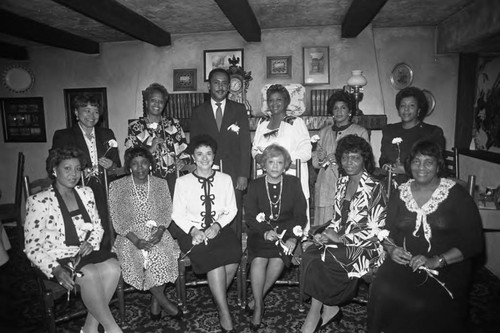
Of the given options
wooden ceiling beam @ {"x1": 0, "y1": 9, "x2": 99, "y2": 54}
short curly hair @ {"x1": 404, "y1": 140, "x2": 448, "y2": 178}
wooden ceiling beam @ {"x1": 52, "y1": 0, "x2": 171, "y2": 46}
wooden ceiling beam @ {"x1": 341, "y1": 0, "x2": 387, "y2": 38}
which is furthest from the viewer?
wooden ceiling beam @ {"x1": 0, "y1": 9, "x2": 99, "y2": 54}

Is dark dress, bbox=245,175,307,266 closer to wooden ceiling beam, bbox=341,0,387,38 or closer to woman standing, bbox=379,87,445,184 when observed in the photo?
woman standing, bbox=379,87,445,184

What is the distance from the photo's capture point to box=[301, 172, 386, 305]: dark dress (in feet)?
7.51

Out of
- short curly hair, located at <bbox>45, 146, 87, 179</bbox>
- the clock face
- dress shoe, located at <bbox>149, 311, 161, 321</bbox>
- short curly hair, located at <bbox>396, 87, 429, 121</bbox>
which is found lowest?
dress shoe, located at <bbox>149, 311, 161, 321</bbox>

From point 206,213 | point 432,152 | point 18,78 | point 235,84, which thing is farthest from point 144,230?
point 18,78

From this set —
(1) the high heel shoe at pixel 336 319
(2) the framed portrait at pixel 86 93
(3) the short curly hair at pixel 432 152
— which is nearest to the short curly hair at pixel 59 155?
(1) the high heel shoe at pixel 336 319

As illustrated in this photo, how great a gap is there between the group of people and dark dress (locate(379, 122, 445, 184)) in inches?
0.5

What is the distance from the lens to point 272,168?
269 cm

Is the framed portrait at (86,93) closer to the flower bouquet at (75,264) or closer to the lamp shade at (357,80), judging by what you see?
the flower bouquet at (75,264)

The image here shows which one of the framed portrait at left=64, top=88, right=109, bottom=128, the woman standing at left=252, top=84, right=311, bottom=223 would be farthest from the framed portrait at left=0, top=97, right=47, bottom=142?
the woman standing at left=252, top=84, right=311, bottom=223

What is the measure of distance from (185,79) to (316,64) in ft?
7.18

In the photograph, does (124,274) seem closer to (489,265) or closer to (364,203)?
(364,203)

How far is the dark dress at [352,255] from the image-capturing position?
7.51 feet

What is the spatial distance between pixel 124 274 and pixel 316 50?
4.30 metres

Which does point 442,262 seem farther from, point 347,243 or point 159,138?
point 159,138
